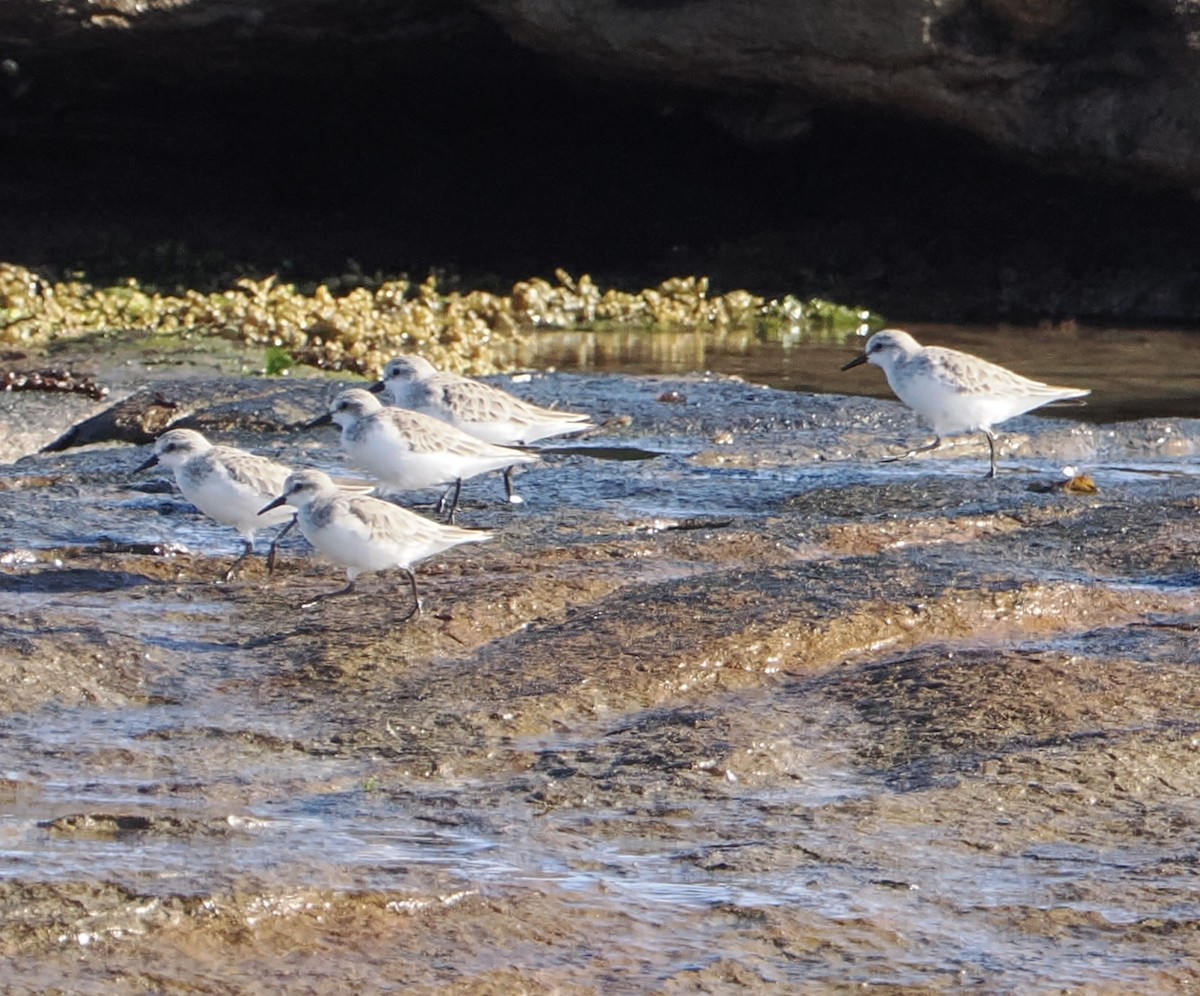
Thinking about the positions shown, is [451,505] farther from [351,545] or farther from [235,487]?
[351,545]

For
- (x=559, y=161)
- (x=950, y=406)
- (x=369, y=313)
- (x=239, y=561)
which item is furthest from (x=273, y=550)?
(x=559, y=161)

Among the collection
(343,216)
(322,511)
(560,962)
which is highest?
(343,216)

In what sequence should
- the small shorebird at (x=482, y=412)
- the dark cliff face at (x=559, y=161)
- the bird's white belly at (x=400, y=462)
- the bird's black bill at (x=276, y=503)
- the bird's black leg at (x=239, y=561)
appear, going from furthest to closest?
the dark cliff face at (x=559, y=161) → the small shorebird at (x=482, y=412) → the bird's white belly at (x=400, y=462) → the bird's black leg at (x=239, y=561) → the bird's black bill at (x=276, y=503)

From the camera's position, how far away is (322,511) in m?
6.20

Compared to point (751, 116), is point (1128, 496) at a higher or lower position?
lower

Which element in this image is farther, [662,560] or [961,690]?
[662,560]

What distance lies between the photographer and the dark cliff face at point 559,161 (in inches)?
619

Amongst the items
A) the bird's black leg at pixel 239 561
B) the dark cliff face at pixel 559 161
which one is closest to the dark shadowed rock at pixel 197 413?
the bird's black leg at pixel 239 561

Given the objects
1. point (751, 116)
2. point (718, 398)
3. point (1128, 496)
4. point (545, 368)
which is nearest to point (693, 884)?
point (1128, 496)

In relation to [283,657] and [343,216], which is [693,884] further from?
[343,216]

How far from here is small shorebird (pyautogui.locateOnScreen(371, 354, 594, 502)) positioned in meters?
8.25

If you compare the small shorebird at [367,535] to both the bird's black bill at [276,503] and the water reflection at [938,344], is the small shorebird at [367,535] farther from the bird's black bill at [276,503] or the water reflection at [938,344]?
the water reflection at [938,344]

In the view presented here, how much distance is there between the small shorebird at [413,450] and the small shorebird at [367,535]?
2.75 ft

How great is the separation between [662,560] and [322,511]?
1.35 meters
